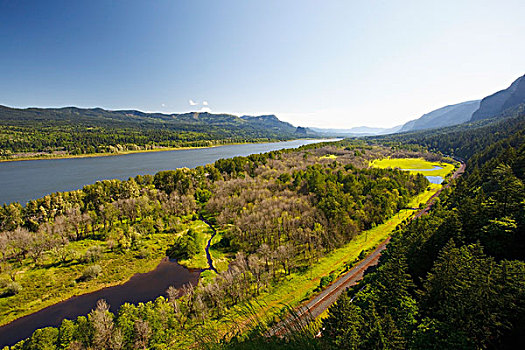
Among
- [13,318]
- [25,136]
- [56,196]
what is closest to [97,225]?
[56,196]

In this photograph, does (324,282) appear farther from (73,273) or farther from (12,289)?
(12,289)

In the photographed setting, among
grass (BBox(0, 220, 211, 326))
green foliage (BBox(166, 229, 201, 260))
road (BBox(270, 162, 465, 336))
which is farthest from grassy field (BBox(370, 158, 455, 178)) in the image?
grass (BBox(0, 220, 211, 326))

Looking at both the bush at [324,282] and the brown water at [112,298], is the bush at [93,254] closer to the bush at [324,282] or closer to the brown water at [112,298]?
the brown water at [112,298]

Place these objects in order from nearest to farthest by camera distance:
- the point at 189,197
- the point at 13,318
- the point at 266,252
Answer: the point at 13,318 → the point at 266,252 → the point at 189,197

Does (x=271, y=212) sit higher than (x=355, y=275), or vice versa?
(x=271, y=212)

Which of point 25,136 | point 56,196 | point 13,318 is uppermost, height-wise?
point 25,136

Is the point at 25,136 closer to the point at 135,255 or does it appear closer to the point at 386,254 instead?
the point at 135,255

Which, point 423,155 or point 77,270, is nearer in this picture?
point 77,270

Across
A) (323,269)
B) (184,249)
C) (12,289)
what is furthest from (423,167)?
(12,289)

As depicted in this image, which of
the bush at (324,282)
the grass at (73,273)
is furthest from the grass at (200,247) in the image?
the bush at (324,282)
